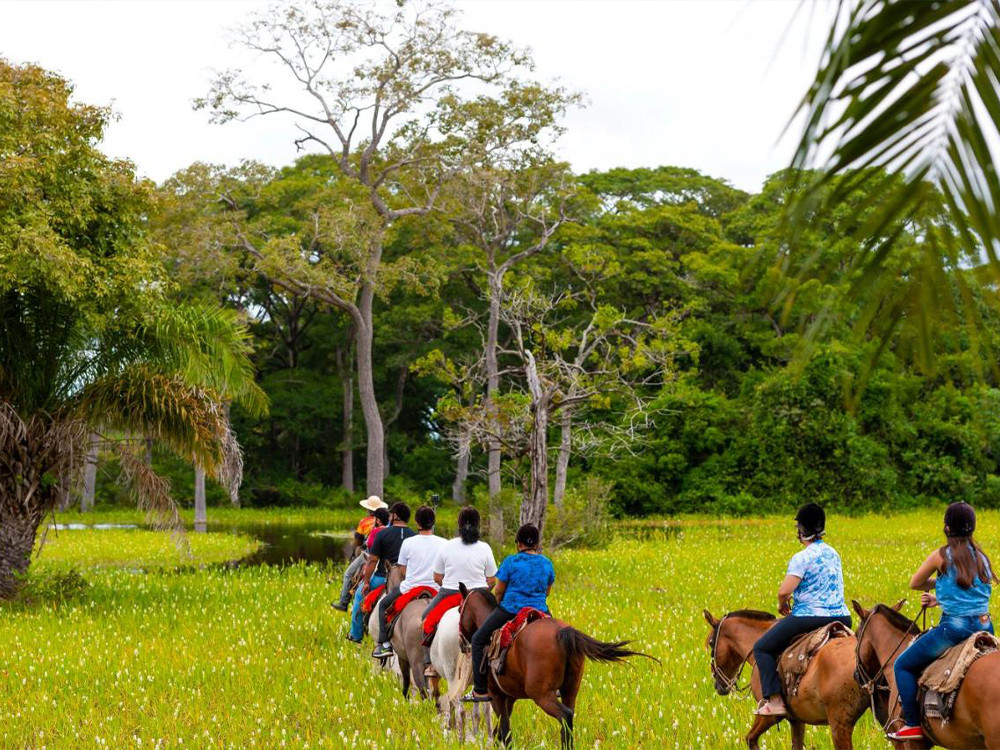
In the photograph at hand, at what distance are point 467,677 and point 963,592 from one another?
4.65 m

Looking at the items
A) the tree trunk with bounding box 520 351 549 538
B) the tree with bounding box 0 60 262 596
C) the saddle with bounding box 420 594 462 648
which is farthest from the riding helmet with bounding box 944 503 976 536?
the tree trunk with bounding box 520 351 549 538

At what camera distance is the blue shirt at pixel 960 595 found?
7035mm

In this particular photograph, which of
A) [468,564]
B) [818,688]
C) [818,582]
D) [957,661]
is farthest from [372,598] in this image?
[957,661]

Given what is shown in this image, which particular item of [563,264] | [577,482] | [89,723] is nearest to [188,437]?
[89,723]

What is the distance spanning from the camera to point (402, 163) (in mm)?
37906

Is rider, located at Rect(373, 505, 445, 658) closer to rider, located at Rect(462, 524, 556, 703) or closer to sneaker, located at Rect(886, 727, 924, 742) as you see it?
rider, located at Rect(462, 524, 556, 703)

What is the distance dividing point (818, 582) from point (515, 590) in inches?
98.8

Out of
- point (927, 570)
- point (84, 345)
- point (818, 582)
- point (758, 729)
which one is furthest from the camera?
point (84, 345)

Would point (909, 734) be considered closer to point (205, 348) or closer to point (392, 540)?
point (392, 540)

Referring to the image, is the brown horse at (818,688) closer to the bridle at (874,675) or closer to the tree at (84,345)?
the bridle at (874,675)

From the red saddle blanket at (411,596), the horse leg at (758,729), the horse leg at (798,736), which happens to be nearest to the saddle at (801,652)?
the horse leg at (758,729)

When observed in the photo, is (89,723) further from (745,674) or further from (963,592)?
(963,592)

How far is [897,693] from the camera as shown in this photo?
732 cm

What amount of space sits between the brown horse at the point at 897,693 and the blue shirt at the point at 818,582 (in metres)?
0.61
